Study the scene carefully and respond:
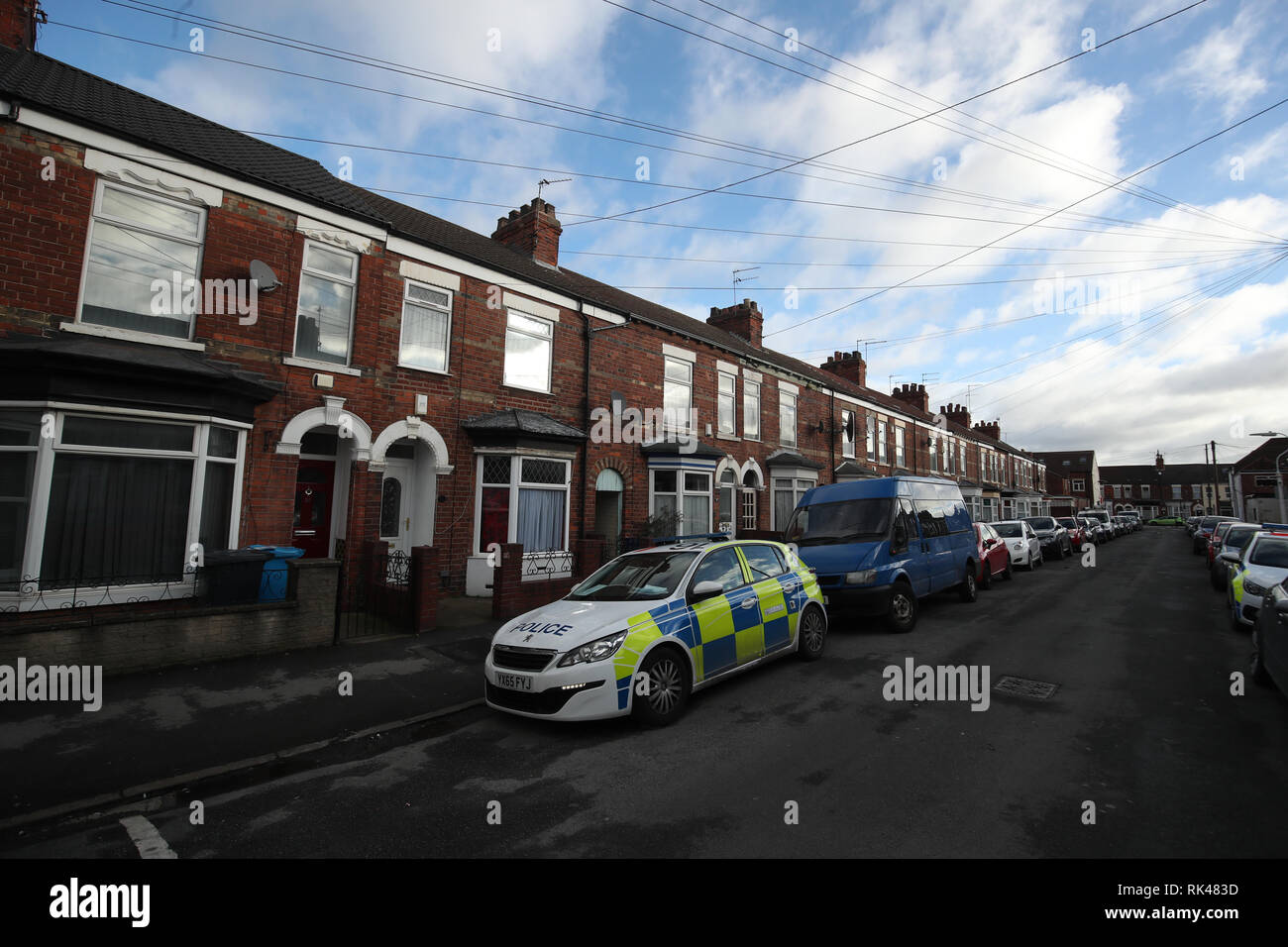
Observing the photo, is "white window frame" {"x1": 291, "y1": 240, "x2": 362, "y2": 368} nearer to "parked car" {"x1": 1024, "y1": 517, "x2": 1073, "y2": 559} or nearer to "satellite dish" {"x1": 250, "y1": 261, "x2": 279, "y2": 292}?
"satellite dish" {"x1": 250, "y1": 261, "x2": 279, "y2": 292}

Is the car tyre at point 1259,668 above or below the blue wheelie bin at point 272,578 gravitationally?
below

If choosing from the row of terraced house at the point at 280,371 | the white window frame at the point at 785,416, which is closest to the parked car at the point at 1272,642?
the row of terraced house at the point at 280,371

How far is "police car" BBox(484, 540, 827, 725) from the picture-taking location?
5.05 meters

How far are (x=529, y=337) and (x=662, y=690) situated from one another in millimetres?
9586

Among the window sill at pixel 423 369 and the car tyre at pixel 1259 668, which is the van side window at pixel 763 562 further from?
the window sill at pixel 423 369

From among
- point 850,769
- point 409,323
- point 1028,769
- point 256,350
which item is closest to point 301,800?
point 850,769

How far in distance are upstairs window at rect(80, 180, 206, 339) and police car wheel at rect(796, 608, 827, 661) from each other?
957cm

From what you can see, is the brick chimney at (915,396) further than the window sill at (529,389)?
Yes

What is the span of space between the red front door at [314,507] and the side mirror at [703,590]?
25.2ft

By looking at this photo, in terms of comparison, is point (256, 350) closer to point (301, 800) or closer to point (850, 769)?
point (301, 800)

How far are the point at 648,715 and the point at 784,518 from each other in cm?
1562

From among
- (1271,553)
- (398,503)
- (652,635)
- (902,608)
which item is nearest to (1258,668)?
(902,608)

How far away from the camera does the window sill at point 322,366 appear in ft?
30.0
